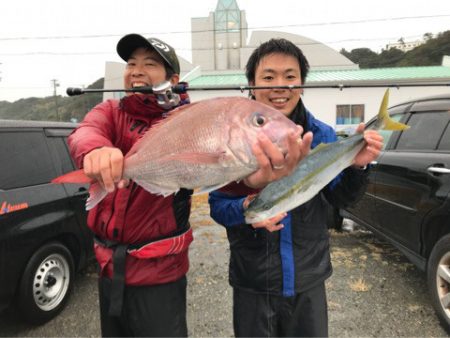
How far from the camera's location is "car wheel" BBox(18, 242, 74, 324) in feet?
10.2

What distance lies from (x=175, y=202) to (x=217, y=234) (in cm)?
421

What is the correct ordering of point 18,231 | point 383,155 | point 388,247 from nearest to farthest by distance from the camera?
point 18,231, point 383,155, point 388,247

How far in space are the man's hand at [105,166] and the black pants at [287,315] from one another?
1195 mm

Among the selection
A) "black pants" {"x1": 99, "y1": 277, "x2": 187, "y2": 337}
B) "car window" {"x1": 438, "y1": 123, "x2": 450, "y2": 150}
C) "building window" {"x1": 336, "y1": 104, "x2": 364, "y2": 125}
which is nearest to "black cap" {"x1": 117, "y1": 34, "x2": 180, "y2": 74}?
"black pants" {"x1": 99, "y1": 277, "x2": 187, "y2": 337}

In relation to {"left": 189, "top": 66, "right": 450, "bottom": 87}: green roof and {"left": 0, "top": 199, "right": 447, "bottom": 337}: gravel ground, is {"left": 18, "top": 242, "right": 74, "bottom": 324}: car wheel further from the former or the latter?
{"left": 189, "top": 66, "right": 450, "bottom": 87}: green roof

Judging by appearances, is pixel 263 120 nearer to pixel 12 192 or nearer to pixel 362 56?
pixel 12 192

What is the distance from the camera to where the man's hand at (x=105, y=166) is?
121cm

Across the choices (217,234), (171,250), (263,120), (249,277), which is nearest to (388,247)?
(217,234)

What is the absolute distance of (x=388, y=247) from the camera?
512 cm

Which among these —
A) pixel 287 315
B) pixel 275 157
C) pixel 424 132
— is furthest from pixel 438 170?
pixel 275 157

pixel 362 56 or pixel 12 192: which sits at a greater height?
pixel 362 56

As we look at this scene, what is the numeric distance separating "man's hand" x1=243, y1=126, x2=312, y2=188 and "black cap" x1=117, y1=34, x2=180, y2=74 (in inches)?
35.0

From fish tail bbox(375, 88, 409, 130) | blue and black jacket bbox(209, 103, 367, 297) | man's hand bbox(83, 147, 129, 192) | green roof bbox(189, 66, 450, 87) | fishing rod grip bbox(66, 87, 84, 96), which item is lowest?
blue and black jacket bbox(209, 103, 367, 297)

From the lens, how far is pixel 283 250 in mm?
1924
